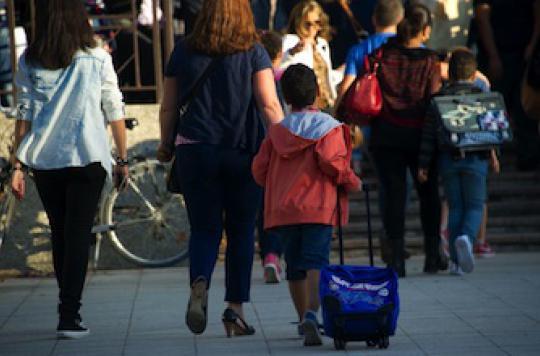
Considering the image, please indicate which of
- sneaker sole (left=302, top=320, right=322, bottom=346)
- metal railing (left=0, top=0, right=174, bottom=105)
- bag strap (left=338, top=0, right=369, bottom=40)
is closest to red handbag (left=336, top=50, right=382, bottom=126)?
metal railing (left=0, top=0, right=174, bottom=105)

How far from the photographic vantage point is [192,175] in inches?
335

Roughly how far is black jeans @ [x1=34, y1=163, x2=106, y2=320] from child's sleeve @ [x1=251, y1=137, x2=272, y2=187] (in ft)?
3.19

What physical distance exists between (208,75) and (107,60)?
2.43ft

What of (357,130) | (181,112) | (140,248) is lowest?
(140,248)

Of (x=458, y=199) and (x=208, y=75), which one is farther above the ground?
(x=208, y=75)

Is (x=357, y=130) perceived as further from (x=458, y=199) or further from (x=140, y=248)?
(x=140, y=248)

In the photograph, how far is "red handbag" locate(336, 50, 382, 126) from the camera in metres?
11.2

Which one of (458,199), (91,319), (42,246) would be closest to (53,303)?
(91,319)

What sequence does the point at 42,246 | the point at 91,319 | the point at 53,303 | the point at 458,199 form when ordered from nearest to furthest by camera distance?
the point at 91,319 < the point at 53,303 < the point at 458,199 < the point at 42,246

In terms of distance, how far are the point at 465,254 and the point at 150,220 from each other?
9.02 feet

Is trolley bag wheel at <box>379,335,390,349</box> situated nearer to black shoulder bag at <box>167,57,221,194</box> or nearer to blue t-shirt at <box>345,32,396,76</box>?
black shoulder bag at <box>167,57,221,194</box>

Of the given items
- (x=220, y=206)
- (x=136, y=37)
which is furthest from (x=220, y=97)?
(x=136, y=37)

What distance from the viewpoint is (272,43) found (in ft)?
37.2

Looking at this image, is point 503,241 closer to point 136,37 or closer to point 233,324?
point 136,37
